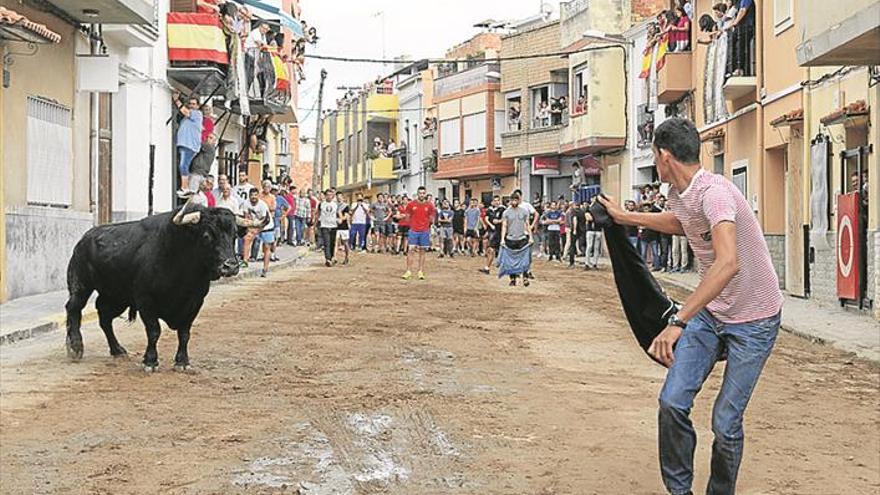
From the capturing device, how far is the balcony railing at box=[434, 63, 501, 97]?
177ft

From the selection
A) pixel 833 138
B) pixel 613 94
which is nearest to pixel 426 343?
pixel 833 138

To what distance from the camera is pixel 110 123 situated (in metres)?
22.7

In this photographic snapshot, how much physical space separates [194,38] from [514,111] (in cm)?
2703

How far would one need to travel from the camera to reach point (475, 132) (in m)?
55.7

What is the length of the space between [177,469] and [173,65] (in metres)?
20.7

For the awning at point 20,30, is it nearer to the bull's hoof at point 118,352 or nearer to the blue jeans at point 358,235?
the bull's hoof at point 118,352

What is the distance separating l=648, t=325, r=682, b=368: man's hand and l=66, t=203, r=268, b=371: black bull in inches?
225

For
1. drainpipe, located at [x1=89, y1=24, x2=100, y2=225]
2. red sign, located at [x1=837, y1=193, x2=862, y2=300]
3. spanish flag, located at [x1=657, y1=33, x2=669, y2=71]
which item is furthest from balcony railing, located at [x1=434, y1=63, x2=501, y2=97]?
red sign, located at [x1=837, y1=193, x2=862, y2=300]

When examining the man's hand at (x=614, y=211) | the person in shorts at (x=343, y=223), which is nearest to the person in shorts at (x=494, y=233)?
the person in shorts at (x=343, y=223)

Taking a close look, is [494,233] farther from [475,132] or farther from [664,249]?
[475,132]

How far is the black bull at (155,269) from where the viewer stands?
11.0 metres

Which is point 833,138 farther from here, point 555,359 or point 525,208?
point 555,359

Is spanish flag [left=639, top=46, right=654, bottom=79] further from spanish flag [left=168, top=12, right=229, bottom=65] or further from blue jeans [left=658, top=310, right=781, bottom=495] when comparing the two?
blue jeans [left=658, top=310, right=781, bottom=495]

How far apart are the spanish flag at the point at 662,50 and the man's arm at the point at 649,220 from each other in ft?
86.8
